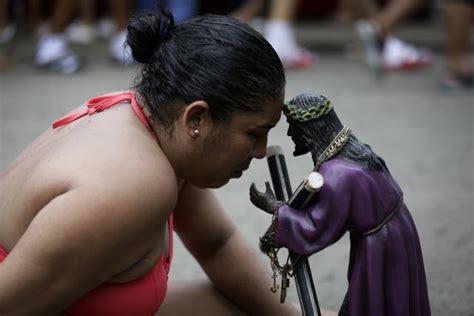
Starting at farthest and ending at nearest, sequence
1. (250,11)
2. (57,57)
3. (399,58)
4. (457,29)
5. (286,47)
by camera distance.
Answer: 1. (250,11)
2. (57,57)
3. (399,58)
4. (286,47)
5. (457,29)

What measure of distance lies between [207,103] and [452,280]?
5.69 feet

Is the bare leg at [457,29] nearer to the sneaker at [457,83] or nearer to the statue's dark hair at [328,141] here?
the sneaker at [457,83]

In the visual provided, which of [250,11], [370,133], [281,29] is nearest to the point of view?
[370,133]

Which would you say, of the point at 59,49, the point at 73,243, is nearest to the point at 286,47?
the point at 59,49

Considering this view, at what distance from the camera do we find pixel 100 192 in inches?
67.4

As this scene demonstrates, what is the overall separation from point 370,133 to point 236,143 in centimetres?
339

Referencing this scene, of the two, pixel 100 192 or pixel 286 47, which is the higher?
pixel 100 192

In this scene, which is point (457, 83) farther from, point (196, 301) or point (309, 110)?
point (309, 110)

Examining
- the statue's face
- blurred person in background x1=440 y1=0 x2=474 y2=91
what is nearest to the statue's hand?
the statue's face

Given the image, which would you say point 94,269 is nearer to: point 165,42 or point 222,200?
point 165,42

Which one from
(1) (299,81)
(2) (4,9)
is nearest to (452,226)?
(1) (299,81)

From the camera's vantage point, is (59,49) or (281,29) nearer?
(281,29)

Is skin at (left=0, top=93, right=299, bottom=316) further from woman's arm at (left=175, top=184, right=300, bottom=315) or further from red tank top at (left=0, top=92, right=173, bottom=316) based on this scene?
woman's arm at (left=175, top=184, right=300, bottom=315)

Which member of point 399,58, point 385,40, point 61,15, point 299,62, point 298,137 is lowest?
point 399,58
